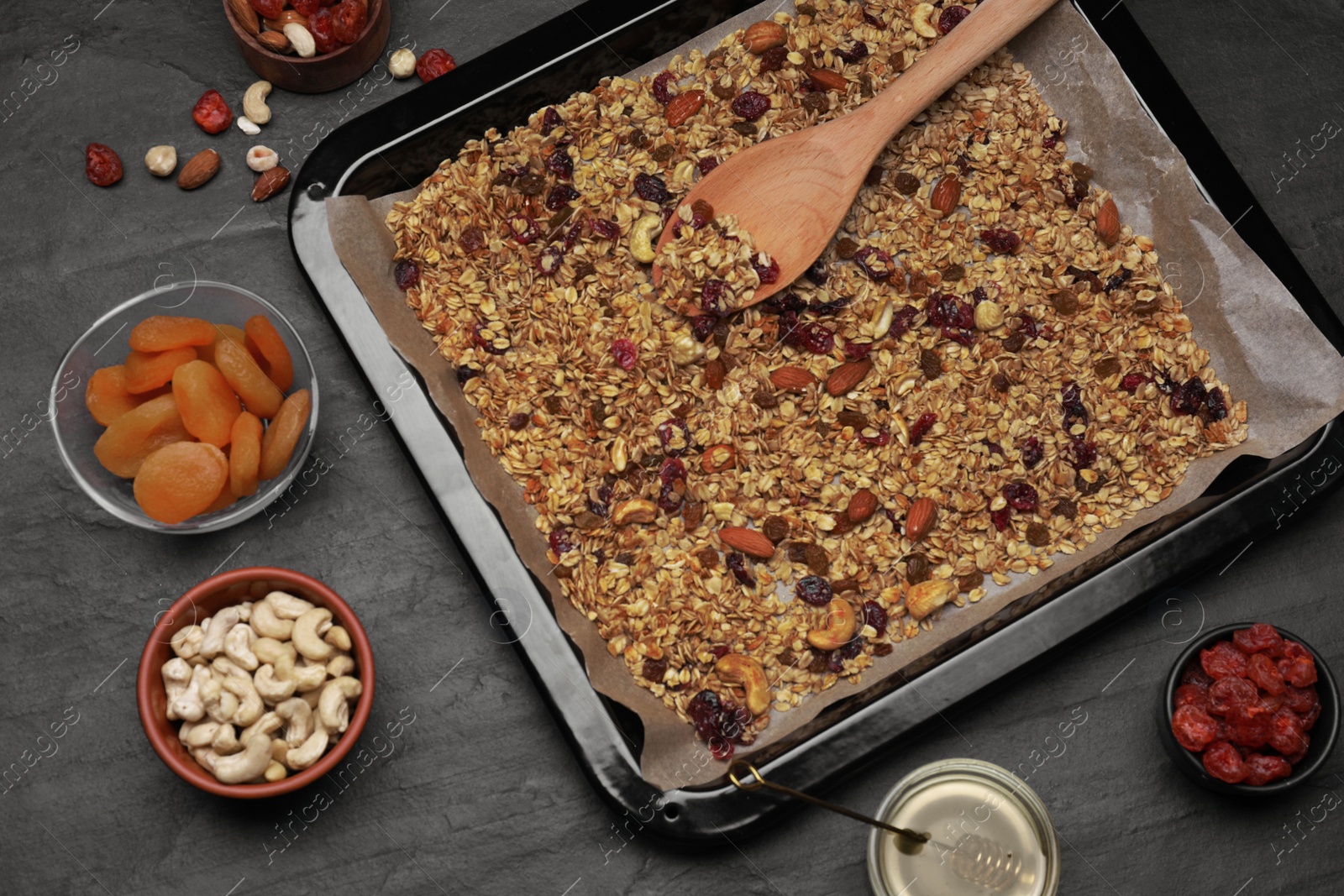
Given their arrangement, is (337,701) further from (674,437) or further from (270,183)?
(270,183)

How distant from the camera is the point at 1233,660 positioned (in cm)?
171

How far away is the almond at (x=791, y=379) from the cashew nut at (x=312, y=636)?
0.78 m

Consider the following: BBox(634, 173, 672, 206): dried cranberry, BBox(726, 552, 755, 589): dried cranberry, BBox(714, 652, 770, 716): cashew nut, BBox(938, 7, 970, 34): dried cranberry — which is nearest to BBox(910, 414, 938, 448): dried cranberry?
BBox(726, 552, 755, 589): dried cranberry

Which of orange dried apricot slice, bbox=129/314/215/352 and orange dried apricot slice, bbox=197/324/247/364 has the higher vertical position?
orange dried apricot slice, bbox=129/314/215/352

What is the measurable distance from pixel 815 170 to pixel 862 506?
543mm

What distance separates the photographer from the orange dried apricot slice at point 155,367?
1.71m

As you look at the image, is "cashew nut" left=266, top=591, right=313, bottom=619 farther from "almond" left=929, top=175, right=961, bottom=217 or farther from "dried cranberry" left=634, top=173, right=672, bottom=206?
"almond" left=929, top=175, right=961, bottom=217

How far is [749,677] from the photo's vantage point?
1.69 m

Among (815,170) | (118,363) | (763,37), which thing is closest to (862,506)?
(815,170)

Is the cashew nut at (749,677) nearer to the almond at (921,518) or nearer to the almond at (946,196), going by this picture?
the almond at (921,518)

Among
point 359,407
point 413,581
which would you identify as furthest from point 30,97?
point 413,581

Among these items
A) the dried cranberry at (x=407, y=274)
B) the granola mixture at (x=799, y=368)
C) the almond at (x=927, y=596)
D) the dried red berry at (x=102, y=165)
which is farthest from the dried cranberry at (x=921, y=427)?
the dried red berry at (x=102, y=165)

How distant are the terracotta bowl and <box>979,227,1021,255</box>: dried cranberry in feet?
A: 3.85

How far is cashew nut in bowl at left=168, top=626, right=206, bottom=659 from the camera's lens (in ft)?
5.40
